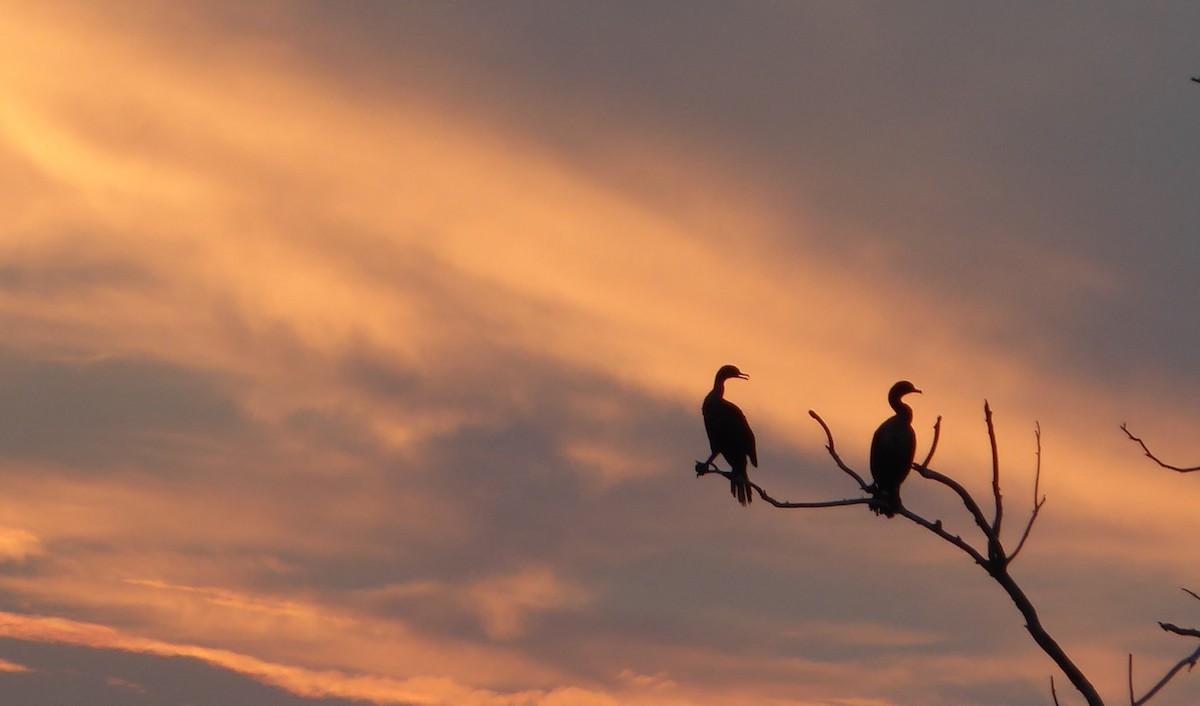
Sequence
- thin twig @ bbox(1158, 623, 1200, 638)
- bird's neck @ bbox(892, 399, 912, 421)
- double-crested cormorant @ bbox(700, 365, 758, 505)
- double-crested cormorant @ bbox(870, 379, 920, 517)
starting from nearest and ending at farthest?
thin twig @ bbox(1158, 623, 1200, 638) < double-crested cormorant @ bbox(870, 379, 920, 517) < bird's neck @ bbox(892, 399, 912, 421) < double-crested cormorant @ bbox(700, 365, 758, 505)

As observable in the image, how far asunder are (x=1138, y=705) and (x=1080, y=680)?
0.39 m

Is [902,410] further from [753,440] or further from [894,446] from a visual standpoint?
[753,440]

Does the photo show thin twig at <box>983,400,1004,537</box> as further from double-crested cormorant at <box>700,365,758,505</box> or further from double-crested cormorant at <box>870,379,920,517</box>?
double-crested cormorant at <box>700,365,758,505</box>

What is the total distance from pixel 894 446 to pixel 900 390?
810 mm

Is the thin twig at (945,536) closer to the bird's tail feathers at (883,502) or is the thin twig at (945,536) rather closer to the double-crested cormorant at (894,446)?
the bird's tail feathers at (883,502)

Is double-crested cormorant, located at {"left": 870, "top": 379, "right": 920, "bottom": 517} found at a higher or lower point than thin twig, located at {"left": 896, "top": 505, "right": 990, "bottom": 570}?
higher

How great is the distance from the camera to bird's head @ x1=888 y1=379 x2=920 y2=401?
17.2 meters

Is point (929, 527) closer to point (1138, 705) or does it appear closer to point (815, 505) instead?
point (815, 505)

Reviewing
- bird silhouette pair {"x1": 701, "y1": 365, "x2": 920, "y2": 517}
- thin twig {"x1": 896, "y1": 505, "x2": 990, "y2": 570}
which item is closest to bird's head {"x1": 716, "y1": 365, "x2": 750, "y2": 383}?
bird silhouette pair {"x1": 701, "y1": 365, "x2": 920, "y2": 517}

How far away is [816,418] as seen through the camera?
386 inches

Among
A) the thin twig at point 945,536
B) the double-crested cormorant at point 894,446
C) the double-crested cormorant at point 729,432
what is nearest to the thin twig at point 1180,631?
the thin twig at point 945,536

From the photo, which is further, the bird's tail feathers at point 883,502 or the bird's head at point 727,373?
the bird's head at point 727,373

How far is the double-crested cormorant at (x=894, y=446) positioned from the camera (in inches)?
662

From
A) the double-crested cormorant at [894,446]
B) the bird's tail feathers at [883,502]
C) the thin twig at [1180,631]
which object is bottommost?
the thin twig at [1180,631]
